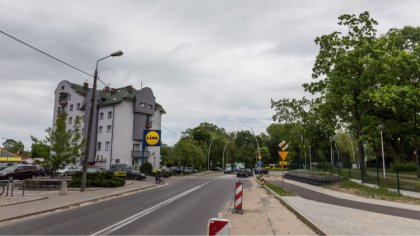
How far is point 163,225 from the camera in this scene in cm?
1015

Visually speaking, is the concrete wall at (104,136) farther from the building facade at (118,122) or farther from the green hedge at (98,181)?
the green hedge at (98,181)

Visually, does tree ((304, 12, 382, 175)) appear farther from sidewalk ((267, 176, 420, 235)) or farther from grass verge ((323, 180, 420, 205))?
sidewalk ((267, 176, 420, 235))

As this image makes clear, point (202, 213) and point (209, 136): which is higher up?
point (209, 136)

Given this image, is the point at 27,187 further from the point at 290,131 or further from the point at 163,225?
the point at 290,131

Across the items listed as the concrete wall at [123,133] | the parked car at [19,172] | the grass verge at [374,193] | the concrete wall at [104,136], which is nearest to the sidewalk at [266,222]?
the grass verge at [374,193]

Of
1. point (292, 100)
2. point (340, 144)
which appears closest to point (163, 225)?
point (292, 100)

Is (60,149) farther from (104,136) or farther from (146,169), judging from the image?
(104,136)

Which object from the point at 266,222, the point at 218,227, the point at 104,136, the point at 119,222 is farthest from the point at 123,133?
the point at 218,227

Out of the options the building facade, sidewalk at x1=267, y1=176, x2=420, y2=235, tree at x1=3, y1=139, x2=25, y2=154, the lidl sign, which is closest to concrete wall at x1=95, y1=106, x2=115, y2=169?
the building facade

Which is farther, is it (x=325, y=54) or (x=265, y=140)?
(x=265, y=140)

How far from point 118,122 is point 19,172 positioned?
2182 centimetres

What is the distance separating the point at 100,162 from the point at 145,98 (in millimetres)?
12748

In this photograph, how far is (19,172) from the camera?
32094mm

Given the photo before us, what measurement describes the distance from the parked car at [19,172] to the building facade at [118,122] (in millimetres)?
17633
